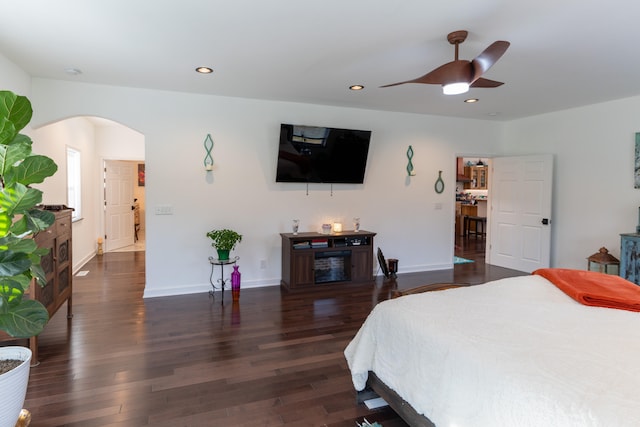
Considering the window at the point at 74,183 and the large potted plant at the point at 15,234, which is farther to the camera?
the window at the point at 74,183

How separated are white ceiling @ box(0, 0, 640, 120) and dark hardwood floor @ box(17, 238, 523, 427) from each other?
251 cm

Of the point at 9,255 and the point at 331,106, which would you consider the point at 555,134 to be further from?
the point at 9,255

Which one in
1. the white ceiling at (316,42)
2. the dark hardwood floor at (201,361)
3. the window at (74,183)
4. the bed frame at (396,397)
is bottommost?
the dark hardwood floor at (201,361)

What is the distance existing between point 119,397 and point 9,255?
4.13ft

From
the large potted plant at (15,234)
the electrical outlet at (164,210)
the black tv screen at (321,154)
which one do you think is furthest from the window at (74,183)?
the large potted plant at (15,234)

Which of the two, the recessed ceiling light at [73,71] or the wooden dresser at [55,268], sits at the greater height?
the recessed ceiling light at [73,71]

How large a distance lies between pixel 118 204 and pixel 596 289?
27.3 ft

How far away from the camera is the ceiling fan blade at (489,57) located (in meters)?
2.34

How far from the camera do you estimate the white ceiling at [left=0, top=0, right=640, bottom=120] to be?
2.44 meters

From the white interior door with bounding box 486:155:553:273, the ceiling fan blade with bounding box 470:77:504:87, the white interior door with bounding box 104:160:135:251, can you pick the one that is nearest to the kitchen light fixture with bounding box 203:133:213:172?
the ceiling fan blade with bounding box 470:77:504:87

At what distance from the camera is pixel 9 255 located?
5.17 ft

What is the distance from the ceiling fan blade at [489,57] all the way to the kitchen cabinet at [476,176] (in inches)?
333

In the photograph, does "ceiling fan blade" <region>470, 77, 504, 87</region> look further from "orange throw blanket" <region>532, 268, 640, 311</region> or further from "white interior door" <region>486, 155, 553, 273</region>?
"white interior door" <region>486, 155, 553, 273</region>

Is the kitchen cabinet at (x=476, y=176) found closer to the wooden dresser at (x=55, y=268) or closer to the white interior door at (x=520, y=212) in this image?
the white interior door at (x=520, y=212)
